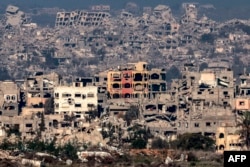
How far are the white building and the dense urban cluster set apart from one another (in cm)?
4

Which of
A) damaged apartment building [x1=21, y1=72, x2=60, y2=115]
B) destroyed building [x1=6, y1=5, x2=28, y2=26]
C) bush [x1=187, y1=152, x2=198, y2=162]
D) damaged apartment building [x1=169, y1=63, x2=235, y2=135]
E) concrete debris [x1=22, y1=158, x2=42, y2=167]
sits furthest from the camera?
destroyed building [x1=6, y1=5, x2=28, y2=26]

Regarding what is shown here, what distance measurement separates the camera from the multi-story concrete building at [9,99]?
75588 mm

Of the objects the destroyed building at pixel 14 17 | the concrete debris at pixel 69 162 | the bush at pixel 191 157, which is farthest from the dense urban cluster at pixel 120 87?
the bush at pixel 191 157

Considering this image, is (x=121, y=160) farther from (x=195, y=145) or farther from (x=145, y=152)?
(x=195, y=145)

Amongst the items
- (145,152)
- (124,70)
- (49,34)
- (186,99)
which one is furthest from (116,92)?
(49,34)

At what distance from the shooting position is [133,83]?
8100cm

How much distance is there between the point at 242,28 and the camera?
471 ft

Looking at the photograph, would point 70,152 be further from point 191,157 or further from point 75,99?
point 75,99

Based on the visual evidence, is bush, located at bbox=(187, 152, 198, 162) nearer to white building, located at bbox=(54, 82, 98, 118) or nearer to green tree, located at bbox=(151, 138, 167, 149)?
green tree, located at bbox=(151, 138, 167, 149)

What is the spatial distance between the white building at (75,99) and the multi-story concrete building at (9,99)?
6.64 ft

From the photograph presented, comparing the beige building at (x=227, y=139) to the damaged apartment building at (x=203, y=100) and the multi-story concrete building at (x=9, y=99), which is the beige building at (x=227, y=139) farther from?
the multi-story concrete building at (x=9, y=99)

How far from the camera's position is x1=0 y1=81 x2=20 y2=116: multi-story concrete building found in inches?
2976

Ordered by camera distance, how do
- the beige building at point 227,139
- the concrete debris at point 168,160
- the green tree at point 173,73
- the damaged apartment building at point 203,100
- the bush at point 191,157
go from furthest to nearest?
the green tree at point 173,73 → the damaged apartment building at point 203,100 → the beige building at point 227,139 → the bush at point 191,157 → the concrete debris at point 168,160

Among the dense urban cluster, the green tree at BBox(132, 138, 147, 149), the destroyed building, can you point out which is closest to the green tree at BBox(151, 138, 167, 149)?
the dense urban cluster
